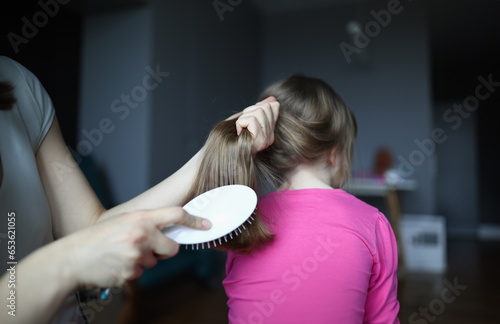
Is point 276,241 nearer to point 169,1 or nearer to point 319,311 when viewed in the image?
point 319,311

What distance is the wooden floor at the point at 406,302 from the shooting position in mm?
1552

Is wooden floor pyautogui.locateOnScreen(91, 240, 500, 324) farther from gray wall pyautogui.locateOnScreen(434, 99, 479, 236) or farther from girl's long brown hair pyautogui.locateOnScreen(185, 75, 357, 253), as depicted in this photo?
gray wall pyautogui.locateOnScreen(434, 99, 479, 236)

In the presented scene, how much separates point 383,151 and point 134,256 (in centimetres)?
312

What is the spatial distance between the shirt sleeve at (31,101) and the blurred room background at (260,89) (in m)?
0.10

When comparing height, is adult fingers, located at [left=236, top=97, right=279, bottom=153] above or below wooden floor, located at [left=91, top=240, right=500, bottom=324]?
above

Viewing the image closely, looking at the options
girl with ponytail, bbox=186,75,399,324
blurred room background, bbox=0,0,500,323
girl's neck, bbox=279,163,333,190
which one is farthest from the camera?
blurred room background, bbox=0,0,500,323

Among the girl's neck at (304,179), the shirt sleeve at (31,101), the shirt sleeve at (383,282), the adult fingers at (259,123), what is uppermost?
the shirt sleeve at (31,101)

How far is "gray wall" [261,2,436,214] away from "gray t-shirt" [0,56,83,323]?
2814 mm

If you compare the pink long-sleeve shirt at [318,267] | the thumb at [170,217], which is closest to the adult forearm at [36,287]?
the thumb at [170,217]

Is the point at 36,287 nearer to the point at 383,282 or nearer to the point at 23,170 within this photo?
the point at 23,170

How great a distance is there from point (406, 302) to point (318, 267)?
1.60 meters

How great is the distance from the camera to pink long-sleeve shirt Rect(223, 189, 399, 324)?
56cm

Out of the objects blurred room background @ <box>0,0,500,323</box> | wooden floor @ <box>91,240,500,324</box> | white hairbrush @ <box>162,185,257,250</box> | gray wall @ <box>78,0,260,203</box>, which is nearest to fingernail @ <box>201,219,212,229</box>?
white hairbrush @ <box>162,185,257,250</box>

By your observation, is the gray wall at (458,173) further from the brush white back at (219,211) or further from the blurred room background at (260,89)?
the brush white back at (219,211)
